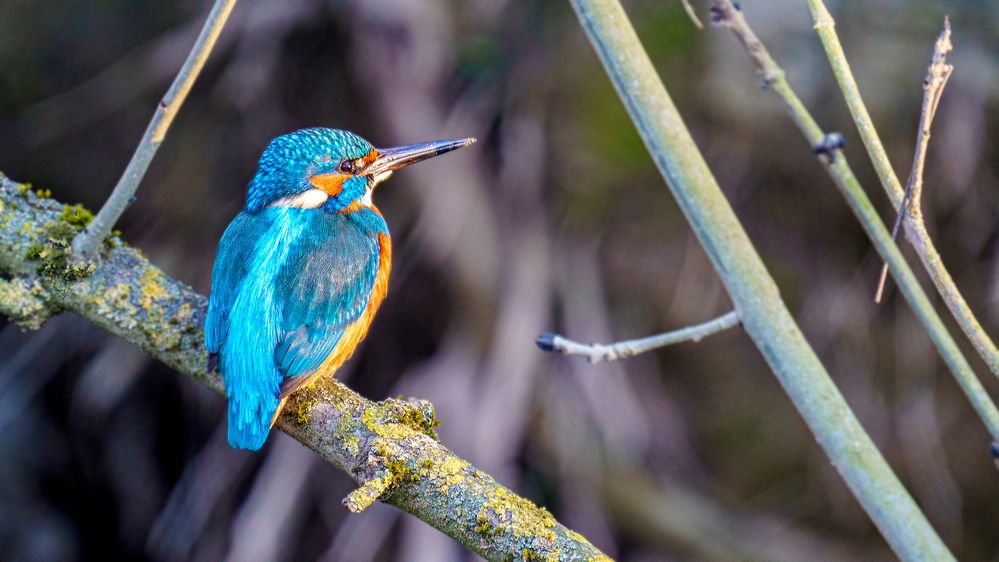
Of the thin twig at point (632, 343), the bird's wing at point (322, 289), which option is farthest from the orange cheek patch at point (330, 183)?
the thin twig at point (632, 343)

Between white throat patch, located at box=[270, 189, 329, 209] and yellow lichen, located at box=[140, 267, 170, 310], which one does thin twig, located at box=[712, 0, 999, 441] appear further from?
white throat patch, located at box=[270, 189, 329, 209]

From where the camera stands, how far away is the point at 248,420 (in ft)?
5.11

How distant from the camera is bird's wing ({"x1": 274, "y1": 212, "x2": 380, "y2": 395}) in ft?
5.51

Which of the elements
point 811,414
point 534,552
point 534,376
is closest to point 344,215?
point 534,376

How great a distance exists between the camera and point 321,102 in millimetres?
2484

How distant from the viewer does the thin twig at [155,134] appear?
50.3 inches

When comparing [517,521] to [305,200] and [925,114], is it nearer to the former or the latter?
[925,114]

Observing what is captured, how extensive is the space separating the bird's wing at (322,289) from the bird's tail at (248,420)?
88 millimetres

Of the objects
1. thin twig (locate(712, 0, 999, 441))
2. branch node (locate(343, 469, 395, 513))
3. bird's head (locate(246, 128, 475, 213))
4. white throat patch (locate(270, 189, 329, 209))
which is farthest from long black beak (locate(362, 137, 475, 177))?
thin twig (locate(712, 0, 999, 441))

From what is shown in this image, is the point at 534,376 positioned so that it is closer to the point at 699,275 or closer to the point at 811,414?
the point at 699,275

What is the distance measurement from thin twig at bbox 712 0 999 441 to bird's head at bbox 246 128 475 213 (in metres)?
0.95

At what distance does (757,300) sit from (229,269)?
3.23ft

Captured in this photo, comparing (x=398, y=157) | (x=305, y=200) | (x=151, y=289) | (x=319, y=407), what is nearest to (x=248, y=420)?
(x=319, y=407)

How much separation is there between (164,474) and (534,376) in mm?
1068
